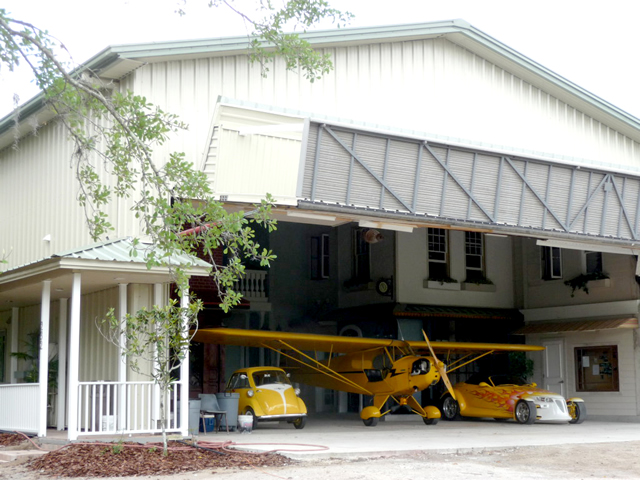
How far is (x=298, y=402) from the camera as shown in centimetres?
1906

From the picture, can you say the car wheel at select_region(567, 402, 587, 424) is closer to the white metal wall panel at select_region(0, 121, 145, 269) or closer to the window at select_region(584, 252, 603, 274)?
the window at select_region(584, 252, 603, 274)

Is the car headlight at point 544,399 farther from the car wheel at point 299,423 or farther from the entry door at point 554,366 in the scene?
the car wheel at point 299,423

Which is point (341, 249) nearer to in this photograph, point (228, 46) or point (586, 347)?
point (586, 347)

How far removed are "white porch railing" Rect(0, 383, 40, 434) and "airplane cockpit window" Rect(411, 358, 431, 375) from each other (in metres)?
9.86

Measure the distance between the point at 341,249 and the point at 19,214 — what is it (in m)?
10.9

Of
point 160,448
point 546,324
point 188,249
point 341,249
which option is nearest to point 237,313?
point 341,249

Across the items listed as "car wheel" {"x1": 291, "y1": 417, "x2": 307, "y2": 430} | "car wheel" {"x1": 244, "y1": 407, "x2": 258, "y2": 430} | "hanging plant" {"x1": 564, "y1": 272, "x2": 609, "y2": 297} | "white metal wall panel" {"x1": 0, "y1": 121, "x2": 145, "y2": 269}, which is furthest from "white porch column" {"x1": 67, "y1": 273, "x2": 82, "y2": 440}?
"hanging plant" {"x1": 564, "y1": 272, "x2": 609, "y2": 297}

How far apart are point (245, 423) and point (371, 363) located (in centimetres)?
548

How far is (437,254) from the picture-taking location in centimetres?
2616

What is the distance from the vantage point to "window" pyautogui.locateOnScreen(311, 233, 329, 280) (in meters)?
28.4

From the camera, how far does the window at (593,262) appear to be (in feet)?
79.5

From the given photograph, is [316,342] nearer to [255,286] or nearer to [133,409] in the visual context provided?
[255,286]

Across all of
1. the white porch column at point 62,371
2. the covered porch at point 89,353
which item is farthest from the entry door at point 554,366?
the white porch column at point 62,371

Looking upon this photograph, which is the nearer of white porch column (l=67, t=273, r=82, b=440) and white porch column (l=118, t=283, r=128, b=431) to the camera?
white porch column (l=67, t=273, r=82, b=440)
